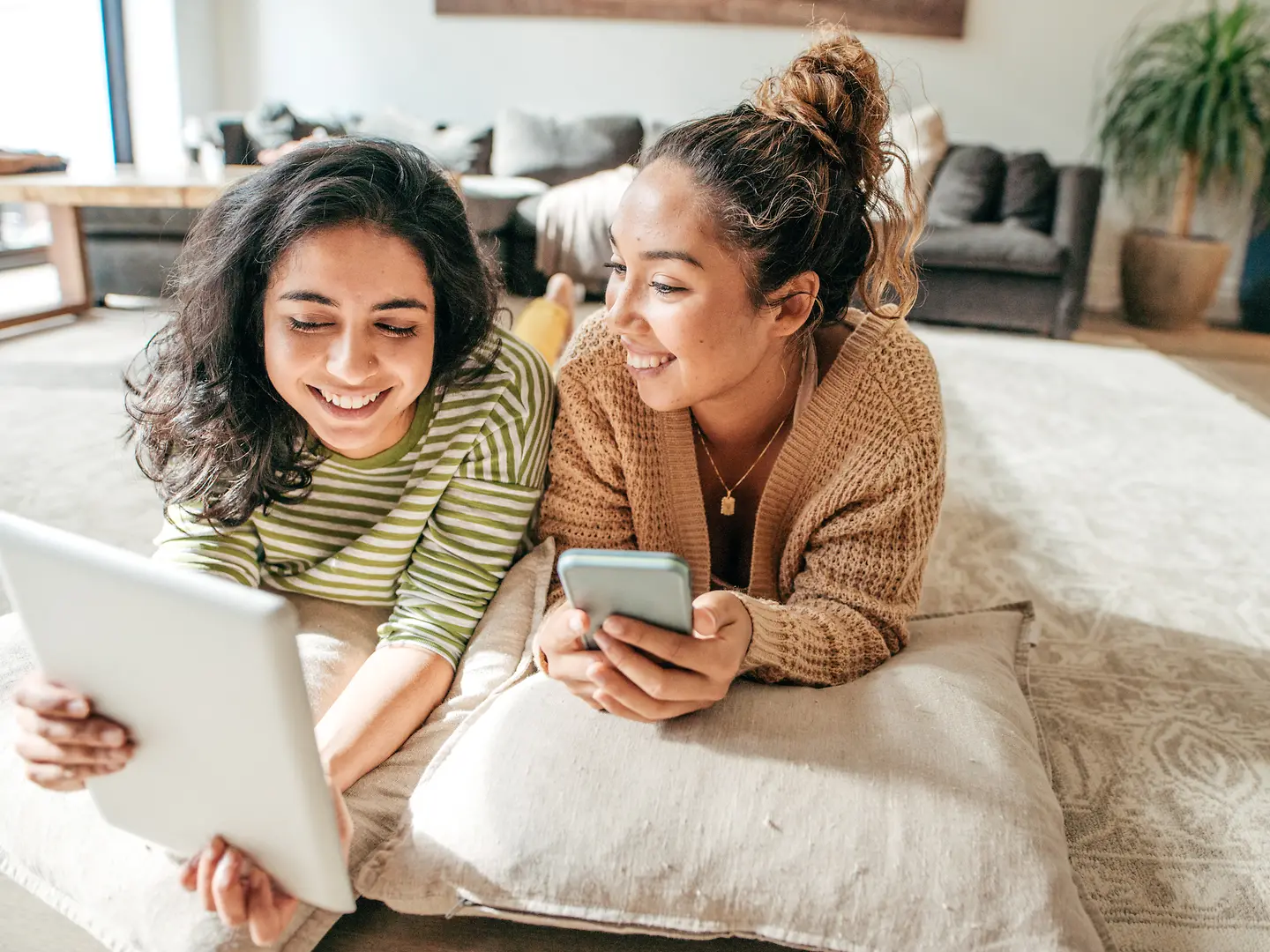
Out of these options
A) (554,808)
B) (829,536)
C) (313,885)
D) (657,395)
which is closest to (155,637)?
(313,885)

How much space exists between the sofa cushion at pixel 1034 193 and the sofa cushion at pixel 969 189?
85 mm

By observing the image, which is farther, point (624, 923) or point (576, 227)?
point (576, 227)

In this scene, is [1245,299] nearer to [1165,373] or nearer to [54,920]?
[1165,373]

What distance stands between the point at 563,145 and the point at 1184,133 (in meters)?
2.92

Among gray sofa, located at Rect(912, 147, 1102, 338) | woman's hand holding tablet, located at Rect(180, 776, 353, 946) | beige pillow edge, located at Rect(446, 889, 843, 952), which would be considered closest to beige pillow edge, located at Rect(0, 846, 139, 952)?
woman's hand holding tablet, located at Rect(180, 776, 353, 946)

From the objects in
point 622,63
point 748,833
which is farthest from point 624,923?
point 622,63

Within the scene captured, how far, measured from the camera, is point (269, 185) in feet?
3.51

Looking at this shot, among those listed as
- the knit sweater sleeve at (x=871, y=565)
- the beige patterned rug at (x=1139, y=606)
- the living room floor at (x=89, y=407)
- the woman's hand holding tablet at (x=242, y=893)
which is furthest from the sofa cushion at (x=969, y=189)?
the woman's hand holding tablet at (x=242, y=893)

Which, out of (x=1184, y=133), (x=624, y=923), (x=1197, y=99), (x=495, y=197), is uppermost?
(x=1197, y=99)

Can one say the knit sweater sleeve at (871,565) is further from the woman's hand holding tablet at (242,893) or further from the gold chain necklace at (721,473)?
the woman's hand holding tablet at (242,893)

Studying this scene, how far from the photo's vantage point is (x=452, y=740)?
102 cm

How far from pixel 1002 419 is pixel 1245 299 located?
2.97m

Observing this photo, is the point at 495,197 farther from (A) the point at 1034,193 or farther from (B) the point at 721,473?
(B) the point at 721,473

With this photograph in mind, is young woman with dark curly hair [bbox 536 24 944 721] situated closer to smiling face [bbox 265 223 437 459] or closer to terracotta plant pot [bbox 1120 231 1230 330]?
smiling face [bbox 265 223 437 459]
